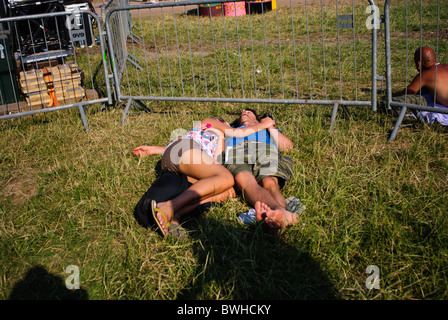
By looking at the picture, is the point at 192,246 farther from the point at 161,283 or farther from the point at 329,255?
the point at 329,255

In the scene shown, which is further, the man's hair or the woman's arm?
the man's hair

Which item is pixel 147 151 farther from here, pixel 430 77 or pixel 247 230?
pixel 430 77

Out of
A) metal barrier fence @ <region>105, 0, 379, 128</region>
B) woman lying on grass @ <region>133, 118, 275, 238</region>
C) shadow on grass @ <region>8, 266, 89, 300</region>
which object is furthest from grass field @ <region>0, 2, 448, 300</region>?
metal barrier fence @ <region>105, 0, 379, 128</region>

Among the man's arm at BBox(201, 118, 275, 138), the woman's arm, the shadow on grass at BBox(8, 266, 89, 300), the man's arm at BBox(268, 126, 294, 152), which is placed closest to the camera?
the shadow on grass at BBox(8, 266, 89, 300)

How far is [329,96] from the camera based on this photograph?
629 cm

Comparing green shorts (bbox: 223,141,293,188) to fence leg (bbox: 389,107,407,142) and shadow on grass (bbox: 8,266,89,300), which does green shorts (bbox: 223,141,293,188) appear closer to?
fence leg (bbox: 389,107,407,142)

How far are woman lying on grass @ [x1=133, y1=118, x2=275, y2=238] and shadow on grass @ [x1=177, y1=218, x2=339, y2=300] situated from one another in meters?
0.22

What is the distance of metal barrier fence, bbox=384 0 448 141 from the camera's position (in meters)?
4.53

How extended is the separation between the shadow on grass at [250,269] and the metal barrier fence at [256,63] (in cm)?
242

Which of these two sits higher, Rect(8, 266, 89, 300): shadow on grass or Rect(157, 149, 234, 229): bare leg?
Rect(157, 149, 234, 229): bare leg

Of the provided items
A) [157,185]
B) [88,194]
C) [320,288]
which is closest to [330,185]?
[320,288]

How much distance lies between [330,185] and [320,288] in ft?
3.90

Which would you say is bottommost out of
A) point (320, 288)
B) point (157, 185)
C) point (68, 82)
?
point (320, 288)

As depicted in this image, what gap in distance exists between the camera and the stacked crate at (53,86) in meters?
6.35
